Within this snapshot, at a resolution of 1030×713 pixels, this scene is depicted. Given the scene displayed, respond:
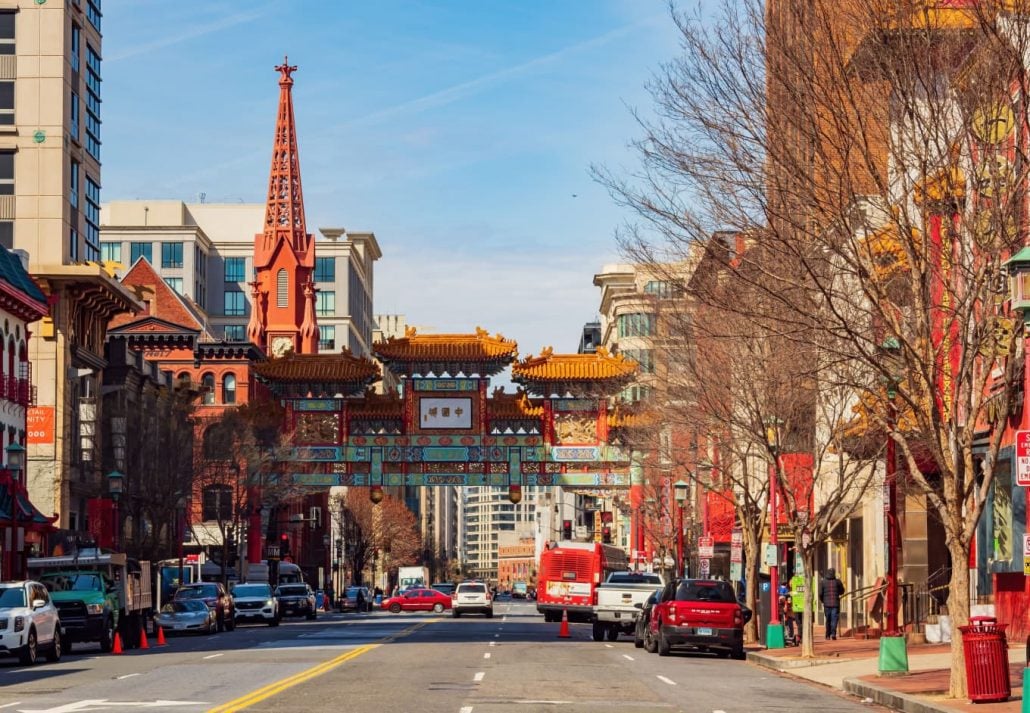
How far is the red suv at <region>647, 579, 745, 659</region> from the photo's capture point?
37.8 m

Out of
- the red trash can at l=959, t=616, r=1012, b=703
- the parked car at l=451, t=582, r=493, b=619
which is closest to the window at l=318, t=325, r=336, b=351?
the parked car at l=451, t=582, r=493, b=619

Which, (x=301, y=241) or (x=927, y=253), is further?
(x=301, y=241)

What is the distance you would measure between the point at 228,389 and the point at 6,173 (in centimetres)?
3626

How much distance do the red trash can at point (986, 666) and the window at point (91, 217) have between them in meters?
56.7

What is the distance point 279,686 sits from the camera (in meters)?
25.3

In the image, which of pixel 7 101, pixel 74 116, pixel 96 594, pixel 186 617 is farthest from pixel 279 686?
pixel 74 116

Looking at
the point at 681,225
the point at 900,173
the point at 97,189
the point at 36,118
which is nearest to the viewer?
the point at 900,173

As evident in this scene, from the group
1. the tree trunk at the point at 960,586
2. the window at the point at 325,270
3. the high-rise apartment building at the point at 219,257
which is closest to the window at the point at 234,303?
the high-rise apartment building at the point at 219,257

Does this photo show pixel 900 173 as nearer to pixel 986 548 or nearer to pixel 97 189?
pixel 986 548

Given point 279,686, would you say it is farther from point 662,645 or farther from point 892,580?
point 662,645

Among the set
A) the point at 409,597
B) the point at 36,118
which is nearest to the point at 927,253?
the point at 36,118

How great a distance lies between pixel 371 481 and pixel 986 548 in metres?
44.9

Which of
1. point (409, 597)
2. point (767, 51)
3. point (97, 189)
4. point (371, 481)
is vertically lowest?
point (409, 597)

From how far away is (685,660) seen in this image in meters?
37.1
